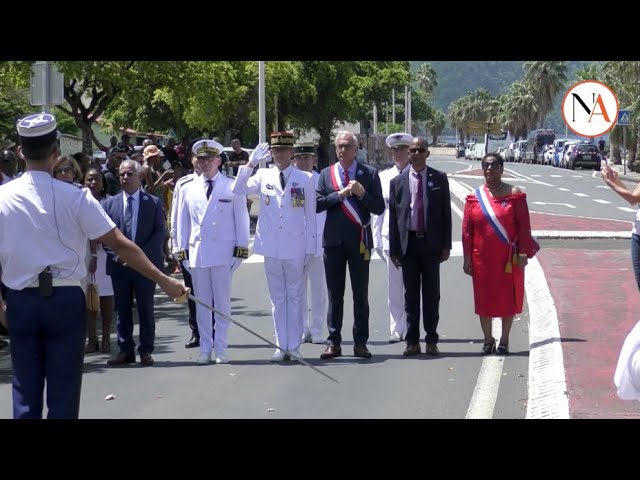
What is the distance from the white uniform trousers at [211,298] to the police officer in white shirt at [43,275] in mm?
4766

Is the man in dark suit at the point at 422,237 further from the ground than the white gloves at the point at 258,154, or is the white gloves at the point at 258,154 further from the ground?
the white gloves at the point at 258,154

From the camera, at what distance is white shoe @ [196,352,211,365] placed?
10.2 metres

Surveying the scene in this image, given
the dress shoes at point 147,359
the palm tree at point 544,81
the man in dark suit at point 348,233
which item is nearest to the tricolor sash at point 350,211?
the man in dark suit at point 348,233

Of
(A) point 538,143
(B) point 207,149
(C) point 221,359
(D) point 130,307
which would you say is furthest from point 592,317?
(A) point 538,143

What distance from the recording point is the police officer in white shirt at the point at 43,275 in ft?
17.8

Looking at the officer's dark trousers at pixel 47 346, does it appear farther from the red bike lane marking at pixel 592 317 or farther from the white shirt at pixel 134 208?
the white shirt at pixel 134 208

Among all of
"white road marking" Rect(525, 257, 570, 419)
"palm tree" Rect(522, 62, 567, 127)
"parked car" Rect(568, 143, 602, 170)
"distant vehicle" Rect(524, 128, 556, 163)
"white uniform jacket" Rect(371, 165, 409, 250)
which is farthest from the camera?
"palm tree" Rect(522, 62, 567, 127)

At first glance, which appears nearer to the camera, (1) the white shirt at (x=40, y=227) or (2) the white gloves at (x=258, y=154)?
(1) the white shirt at (x=40, y=227)

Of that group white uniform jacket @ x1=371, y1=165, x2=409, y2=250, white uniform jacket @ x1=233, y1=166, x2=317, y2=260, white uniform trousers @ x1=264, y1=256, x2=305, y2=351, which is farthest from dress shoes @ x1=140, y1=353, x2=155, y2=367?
white uniform jacket @ x1=371, y1=165, x2=409, y2=250

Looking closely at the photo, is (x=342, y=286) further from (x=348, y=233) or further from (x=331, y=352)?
→ (x=331, y=352)

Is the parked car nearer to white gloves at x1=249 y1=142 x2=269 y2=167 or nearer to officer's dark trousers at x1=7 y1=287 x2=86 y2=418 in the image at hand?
white gloves at x1=249 y1=142 x2=269 y2=167

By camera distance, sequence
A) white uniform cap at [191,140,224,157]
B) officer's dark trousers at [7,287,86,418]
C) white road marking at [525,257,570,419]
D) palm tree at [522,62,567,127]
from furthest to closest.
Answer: palm tree at [522,62,567,127] → white uniform cap at [191,140,224,157] → white road marking at [525,257,570,419] → officer's dark trousers at [7,287,86,418]

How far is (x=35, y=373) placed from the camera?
548 centimetres
